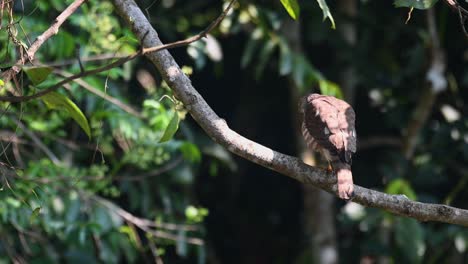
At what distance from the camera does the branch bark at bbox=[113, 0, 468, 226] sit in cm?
288

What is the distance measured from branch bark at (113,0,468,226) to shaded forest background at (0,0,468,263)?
1.22 metres

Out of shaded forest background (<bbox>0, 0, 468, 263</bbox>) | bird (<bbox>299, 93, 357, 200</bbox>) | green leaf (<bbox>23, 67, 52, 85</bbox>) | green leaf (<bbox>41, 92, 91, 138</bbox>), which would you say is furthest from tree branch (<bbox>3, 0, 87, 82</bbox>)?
bird (<bbox>299, 93, 357, 200</bbox>)

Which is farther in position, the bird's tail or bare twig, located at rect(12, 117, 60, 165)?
bare twig, located at rect(12, 117, 60, 165)

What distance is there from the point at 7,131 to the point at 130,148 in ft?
2.64

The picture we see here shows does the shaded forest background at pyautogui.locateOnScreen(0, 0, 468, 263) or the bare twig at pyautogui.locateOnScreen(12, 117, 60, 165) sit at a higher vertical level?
the bare twig at pyautogui.locateOnScreen(12, 117, 60, 165)

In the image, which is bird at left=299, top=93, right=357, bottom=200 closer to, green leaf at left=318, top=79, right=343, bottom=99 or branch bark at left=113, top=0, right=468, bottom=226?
branch bark at left=113, top=0, right=468, bottom=226

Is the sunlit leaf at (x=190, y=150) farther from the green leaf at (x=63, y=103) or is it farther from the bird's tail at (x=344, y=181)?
the green leaf at (x=63, y=103)

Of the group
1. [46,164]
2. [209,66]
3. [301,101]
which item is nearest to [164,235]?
[46,164]

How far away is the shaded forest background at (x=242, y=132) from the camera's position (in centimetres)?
480

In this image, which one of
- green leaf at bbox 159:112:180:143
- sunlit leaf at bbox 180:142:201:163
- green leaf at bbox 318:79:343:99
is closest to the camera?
green leaf at bbox 159:112:180:143

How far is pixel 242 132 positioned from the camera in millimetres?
7145

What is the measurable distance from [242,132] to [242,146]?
424 cm

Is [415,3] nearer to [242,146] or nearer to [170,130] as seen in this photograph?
[242,146]

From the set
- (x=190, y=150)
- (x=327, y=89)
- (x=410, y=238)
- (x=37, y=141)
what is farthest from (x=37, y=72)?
(x=410, y=238)
